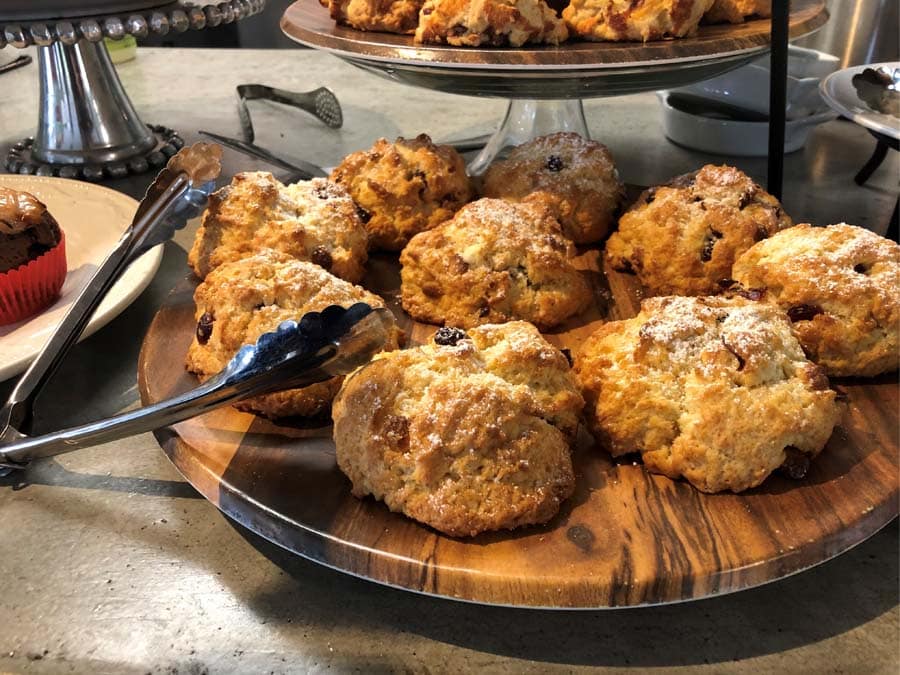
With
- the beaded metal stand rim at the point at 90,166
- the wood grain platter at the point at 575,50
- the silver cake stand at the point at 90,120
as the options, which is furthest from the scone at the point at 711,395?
the beaded metal stand rim at the point at 90,166

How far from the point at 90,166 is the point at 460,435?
1778 mm

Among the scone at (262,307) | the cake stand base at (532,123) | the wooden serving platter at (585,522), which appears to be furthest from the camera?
the cake stand base at (532,123)

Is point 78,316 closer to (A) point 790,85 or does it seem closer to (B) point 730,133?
(B) point 730,133

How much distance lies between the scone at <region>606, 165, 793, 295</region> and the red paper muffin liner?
101 cm

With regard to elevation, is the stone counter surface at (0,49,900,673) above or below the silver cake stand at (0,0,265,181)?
below

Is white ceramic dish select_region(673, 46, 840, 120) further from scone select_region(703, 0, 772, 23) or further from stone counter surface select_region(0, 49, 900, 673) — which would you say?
stone counter surface select_region(0, 49, 900, 673)

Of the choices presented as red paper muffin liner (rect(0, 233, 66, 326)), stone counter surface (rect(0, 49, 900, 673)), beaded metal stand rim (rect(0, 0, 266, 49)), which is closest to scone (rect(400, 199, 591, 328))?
stone counter surface (rect(0, 49, 900, 673))

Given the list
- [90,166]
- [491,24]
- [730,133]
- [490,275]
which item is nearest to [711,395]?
[490,275]

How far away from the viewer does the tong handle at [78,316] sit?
103cm

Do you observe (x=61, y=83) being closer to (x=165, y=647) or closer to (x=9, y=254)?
(x=9, y=254)

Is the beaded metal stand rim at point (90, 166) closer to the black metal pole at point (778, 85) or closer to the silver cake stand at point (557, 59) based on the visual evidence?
the silver cake stand at point (557, 59)

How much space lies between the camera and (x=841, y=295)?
103 centimetres

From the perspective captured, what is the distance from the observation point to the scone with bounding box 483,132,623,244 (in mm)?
1383

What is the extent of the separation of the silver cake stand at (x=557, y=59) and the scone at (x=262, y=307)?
39 centimetres
